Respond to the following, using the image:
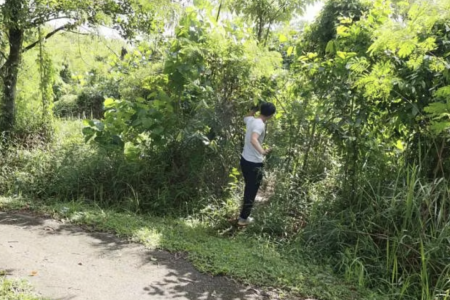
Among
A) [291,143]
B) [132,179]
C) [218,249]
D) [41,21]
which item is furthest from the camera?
[41,21]

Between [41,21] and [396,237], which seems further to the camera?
[41,21]

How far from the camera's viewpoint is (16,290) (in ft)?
10.5

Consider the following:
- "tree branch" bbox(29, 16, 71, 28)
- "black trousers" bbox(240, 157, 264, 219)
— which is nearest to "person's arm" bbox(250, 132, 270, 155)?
"black trousers" bbox(240, 157, 264, 219)

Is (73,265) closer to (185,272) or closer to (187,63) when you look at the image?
(185,272)

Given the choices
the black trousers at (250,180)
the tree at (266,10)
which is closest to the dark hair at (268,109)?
the black trousers at (250,180)

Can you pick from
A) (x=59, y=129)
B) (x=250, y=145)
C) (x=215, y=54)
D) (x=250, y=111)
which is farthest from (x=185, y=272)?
(x=59, y=129)

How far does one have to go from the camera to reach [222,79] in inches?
242

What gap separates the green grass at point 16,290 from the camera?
3.08m

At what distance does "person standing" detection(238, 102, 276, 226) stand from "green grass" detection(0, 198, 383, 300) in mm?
338

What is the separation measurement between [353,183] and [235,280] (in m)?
2.22

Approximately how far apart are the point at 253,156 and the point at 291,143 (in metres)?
0.95

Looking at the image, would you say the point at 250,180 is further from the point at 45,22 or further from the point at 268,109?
the point at 45,22

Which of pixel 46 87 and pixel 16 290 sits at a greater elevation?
pixel 46 87

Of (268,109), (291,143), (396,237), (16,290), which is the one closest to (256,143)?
(268,109)
